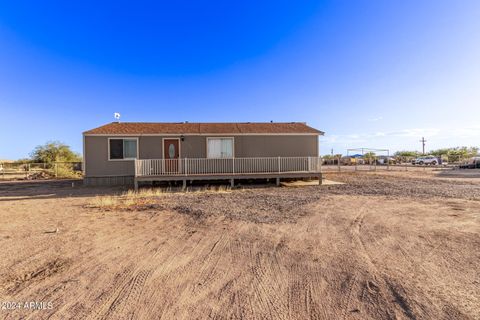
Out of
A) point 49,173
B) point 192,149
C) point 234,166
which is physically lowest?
point 49,173

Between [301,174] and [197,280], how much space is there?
9.73m

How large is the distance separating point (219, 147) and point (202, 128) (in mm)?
1650

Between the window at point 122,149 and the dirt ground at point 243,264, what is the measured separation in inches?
247

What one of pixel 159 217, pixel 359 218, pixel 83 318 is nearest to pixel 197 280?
pixel 83 318

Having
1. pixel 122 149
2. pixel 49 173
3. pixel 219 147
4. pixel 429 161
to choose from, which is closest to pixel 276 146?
pixel 219 147

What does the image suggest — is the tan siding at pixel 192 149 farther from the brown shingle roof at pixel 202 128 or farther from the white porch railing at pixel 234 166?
the white porch railing at pixel 234 166

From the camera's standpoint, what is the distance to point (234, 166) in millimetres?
12383

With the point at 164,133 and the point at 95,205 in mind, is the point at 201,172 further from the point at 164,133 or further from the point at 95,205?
the point at 95,205

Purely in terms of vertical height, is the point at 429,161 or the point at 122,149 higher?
the point at 122,149

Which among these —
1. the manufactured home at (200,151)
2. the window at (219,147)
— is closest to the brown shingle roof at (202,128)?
the manufactured home at (200,151)

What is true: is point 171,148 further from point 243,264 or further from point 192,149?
point 243,264

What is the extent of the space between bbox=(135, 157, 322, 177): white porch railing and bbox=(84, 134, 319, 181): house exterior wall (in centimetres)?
63

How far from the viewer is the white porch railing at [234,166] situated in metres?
11.9

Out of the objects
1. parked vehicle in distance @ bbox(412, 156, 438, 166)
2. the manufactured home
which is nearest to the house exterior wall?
the manufactured home
